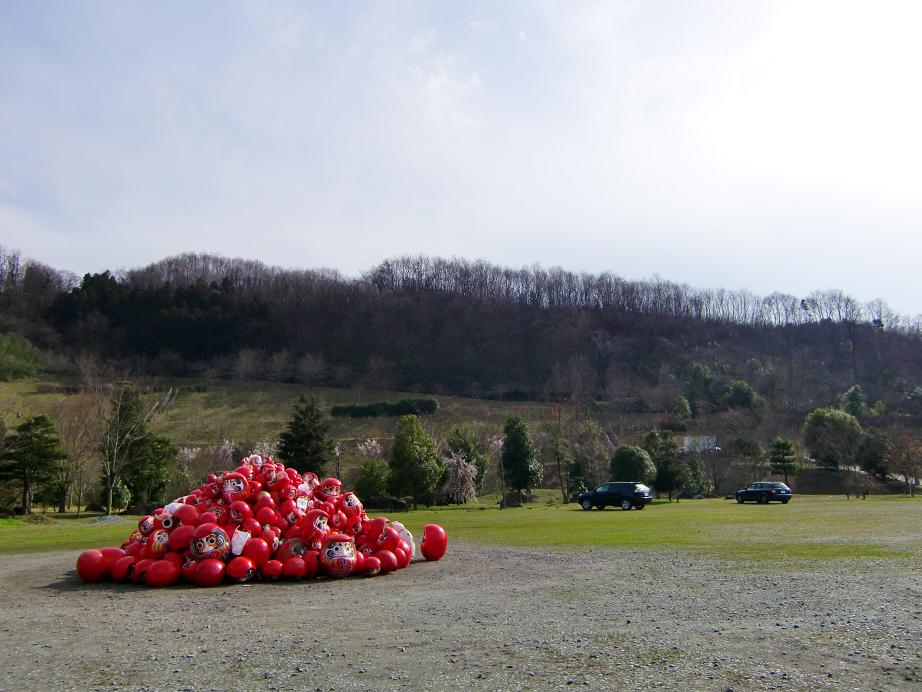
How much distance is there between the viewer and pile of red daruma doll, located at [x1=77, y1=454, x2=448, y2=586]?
13.8 meters

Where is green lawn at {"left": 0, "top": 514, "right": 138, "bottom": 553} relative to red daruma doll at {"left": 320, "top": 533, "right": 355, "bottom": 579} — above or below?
below

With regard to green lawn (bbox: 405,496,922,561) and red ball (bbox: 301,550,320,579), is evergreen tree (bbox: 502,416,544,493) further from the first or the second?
red ball (bbox: 301,550,320,579)

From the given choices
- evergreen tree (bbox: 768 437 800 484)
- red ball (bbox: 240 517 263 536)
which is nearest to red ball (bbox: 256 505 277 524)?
red ball (bbox: 240 517 263 536)

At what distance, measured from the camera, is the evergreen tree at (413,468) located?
40.9 m

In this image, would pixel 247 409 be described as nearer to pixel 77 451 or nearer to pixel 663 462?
pixel 77 451

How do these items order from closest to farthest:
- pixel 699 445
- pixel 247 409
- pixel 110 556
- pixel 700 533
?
pixel 110 556 < pixel 700 533 < pixel 699 445 < pixel 247 409

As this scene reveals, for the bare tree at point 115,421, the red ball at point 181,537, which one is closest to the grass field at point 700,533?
the bare tree at point 115,421

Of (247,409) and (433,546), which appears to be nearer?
(433,546)

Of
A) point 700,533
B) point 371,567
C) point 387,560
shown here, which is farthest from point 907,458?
point 371,567

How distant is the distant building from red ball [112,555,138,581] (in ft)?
134

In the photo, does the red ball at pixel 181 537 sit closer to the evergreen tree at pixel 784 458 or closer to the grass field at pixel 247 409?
the grass field at pixel 247 409

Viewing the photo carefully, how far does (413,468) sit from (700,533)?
22440 millimetres

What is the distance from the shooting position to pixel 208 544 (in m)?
13.9

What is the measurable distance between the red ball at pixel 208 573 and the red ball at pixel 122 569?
1.60m
